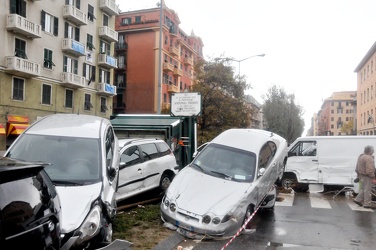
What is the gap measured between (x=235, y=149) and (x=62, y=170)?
4530 mm

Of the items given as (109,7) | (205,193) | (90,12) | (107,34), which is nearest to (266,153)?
(205,193)

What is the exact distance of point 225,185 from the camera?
774cm

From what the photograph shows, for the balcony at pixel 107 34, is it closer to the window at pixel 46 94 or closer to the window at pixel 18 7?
the window at pixel 46 94

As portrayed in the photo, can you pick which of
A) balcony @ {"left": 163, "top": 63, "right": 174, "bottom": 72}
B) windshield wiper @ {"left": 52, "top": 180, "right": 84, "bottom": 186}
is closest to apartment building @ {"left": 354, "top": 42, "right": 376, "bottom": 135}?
balcony @ {"left": 163, "top": 63, "right": 174, "bottom": 72}

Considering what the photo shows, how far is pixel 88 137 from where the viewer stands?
6.57 m

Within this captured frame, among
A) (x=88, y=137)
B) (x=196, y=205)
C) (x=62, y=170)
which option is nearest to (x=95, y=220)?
(x=62, y=170)

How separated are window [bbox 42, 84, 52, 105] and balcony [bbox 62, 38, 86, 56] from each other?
3843mm

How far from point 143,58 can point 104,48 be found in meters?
10.4

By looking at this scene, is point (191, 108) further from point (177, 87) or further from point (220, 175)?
point (177, 87)

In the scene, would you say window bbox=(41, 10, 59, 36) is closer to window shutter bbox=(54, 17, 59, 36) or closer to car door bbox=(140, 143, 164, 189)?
window shutter bbox=(54, 17, 59, 36)

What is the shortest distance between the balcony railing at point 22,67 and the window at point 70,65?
4.55 meters

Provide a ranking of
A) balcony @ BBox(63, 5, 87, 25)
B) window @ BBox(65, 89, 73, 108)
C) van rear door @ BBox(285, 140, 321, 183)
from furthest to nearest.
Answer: window @ BBox(65, 89, 73, 108) → balcony @ BBox(63, 5, 87, 25) → van rear door @ BBox(285, 140, 321, 183)

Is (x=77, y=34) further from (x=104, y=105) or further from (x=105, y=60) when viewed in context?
(x=104, y=105)

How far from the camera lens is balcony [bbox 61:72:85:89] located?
32.2 m
